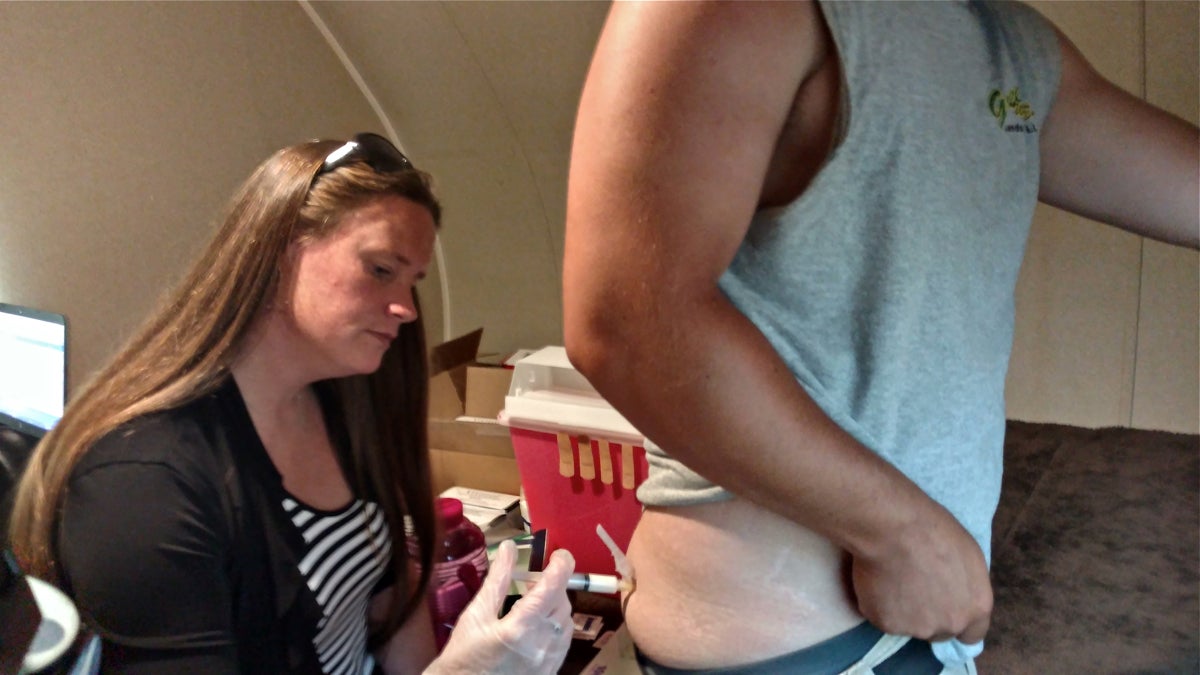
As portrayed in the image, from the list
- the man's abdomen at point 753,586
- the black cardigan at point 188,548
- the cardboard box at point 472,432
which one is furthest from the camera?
the cardboard box at point 472,432

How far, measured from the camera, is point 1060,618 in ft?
2.43

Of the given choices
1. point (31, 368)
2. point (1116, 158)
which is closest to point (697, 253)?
point (1116, 158)

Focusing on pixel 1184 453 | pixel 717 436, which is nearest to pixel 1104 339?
pixel 1184 453

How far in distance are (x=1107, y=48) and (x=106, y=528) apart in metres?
1.36

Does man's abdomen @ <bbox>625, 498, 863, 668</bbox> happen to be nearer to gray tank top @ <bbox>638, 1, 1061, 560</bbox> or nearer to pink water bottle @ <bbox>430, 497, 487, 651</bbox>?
gray tank top @ <bbox>638, 1, 1061, 560</bbox>

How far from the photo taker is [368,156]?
2.73ft

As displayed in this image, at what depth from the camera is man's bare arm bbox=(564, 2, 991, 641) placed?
1.01 ft

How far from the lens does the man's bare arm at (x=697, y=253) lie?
31 cm

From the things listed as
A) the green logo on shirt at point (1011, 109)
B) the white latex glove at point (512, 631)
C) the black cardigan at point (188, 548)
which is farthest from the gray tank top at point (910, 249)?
the black cardigan at point (188, 548)

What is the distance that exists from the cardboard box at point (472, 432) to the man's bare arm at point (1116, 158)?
0.96 m

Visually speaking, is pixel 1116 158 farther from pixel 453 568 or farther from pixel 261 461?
pixel 453 568

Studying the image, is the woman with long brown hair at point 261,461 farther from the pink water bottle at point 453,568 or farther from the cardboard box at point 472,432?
the cardboard box at point 472,432

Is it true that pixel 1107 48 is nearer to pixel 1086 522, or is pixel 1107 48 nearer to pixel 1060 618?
pixel 1086 522

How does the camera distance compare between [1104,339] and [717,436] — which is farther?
[1104,339]
